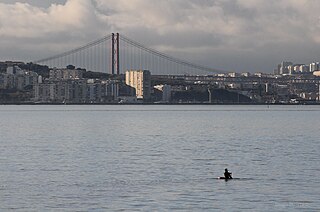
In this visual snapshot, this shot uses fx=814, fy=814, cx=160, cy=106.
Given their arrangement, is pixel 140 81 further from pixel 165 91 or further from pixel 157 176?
pixel 157 176

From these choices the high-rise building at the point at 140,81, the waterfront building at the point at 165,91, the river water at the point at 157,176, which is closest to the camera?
the river water at the point at 157,176

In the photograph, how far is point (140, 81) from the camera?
193 meters

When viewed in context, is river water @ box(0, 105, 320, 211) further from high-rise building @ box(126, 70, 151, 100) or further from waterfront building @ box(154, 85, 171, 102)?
high-rise building @ box(126, 70, 151, 100)

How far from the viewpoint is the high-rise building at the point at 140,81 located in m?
193

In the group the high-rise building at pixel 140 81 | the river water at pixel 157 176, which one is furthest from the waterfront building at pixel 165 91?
the river water at pixel 157 176

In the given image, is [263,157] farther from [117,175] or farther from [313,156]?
[117,175]

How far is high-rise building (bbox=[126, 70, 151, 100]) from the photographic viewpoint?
7613 inches

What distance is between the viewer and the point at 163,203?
22.0m

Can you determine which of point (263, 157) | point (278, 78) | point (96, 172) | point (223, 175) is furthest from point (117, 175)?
point (278, 78)

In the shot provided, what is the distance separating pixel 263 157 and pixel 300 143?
37.4ft

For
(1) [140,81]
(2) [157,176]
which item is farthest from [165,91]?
(2) [157,176]

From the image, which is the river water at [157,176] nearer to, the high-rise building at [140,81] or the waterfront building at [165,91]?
the waterfront building at [165,91]

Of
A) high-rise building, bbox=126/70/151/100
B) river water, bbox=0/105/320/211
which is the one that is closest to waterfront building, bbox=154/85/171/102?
high-rise building, bbox=126/70/151/100

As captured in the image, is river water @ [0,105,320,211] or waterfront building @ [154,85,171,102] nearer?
river water @ [0,105,320,211]
